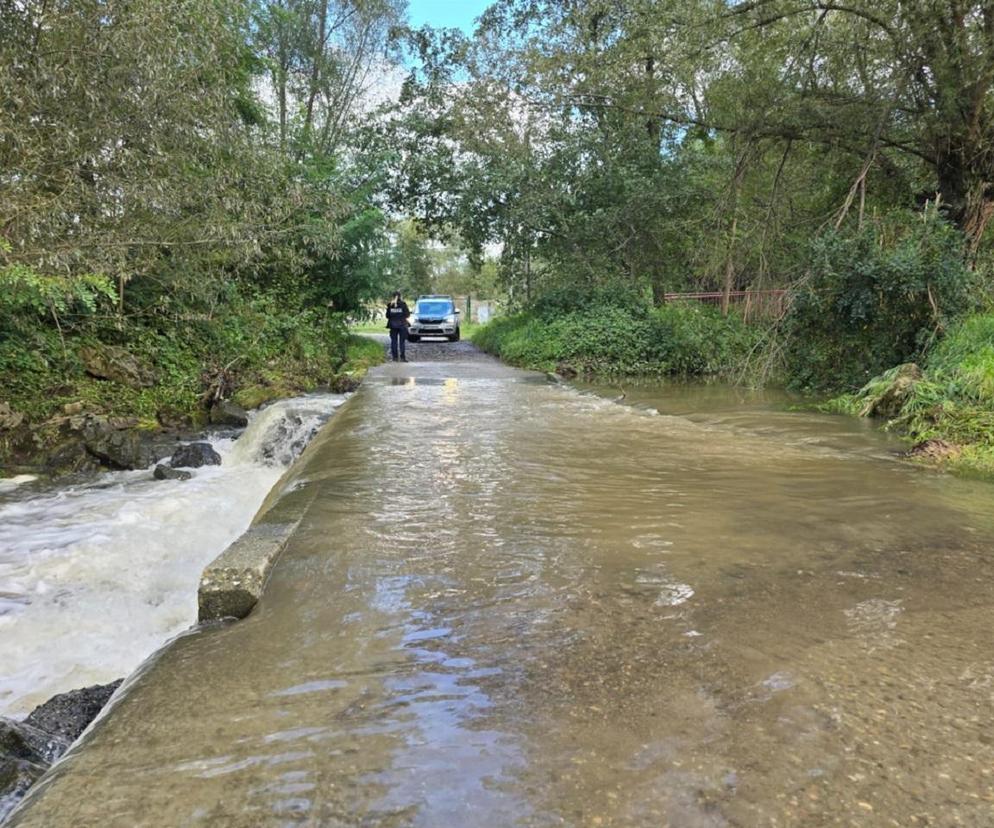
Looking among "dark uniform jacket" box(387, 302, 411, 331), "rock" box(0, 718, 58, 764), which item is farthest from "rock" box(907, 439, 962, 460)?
"dark uniform jacket" box(387, 302, 411, 331)

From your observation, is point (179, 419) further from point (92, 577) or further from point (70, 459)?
point (92, 577)

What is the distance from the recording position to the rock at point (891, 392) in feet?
30.7

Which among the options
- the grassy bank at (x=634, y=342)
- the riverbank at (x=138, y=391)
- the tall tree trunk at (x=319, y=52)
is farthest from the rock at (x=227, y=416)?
the tall tree trunk at (x=319, y=52)

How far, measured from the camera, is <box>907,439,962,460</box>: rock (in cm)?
671

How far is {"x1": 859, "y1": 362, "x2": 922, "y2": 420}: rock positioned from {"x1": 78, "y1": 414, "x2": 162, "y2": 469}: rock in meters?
10.2

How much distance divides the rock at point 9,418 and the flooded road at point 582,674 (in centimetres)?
652

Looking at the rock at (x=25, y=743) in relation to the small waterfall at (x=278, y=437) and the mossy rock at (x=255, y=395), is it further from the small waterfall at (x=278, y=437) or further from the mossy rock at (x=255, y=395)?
the mossy rock at (x=255, y=395)

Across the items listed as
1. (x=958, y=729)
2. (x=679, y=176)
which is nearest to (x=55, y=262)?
(x=958, y=729)

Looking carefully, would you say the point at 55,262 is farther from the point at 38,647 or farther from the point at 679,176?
the point at 679,176

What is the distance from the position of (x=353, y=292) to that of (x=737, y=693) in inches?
685

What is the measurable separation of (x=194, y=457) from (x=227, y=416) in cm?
280

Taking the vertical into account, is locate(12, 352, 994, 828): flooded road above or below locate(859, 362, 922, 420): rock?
below

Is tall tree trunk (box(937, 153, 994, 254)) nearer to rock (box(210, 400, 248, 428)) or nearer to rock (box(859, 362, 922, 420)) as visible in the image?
rock (box(859, 362, 922, 420))

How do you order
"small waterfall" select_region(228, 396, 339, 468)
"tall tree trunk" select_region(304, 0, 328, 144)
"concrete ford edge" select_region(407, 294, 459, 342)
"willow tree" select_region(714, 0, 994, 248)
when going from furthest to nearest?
1. "concrete ford edge" select_region(407, 294, 459, 342)
2. "tall tree trunk" select_region(304, 0, 328, 144)
3. "willow tree" select_region(714, 0, 994, 248)
4. "small waterfall" select_region(228, 396, 339, 468)
